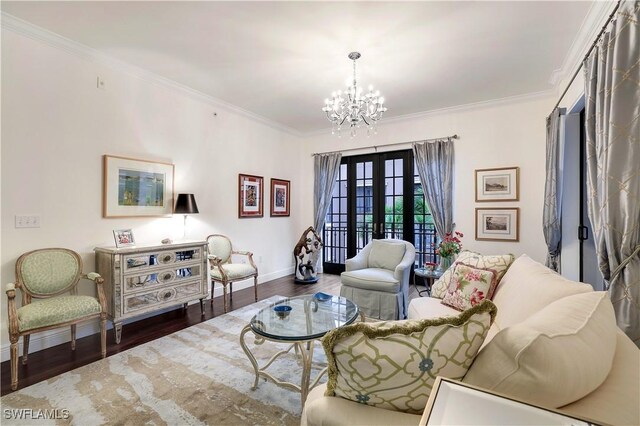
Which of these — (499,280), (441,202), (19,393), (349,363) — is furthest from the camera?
(441,202)

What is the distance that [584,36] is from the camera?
259 centimetres

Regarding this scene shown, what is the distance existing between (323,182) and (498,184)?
294 centimetres

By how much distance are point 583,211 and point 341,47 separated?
3157 mm

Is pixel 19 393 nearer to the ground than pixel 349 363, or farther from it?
nearer to the ground

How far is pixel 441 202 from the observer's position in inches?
180

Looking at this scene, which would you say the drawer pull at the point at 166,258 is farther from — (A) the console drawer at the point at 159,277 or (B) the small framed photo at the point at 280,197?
(B) the small framed photo at the point at 280,197

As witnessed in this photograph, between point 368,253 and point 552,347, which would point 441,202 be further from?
point 552,347

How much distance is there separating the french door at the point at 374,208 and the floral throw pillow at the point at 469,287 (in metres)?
2.45

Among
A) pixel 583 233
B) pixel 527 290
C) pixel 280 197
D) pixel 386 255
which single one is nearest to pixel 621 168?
pixel 527 290

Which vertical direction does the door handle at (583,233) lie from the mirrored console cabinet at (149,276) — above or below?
above

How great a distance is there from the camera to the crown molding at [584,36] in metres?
2.23

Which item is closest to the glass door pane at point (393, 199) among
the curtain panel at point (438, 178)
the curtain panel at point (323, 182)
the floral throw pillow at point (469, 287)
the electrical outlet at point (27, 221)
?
the curtain panel at point (438, 178)

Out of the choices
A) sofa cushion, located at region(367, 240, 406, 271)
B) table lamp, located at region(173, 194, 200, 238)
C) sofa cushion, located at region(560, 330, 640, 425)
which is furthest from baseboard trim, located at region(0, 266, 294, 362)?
sofa cushion, located at region(560, 330, 640, 425)

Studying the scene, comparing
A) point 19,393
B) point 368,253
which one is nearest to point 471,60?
point 368,253
